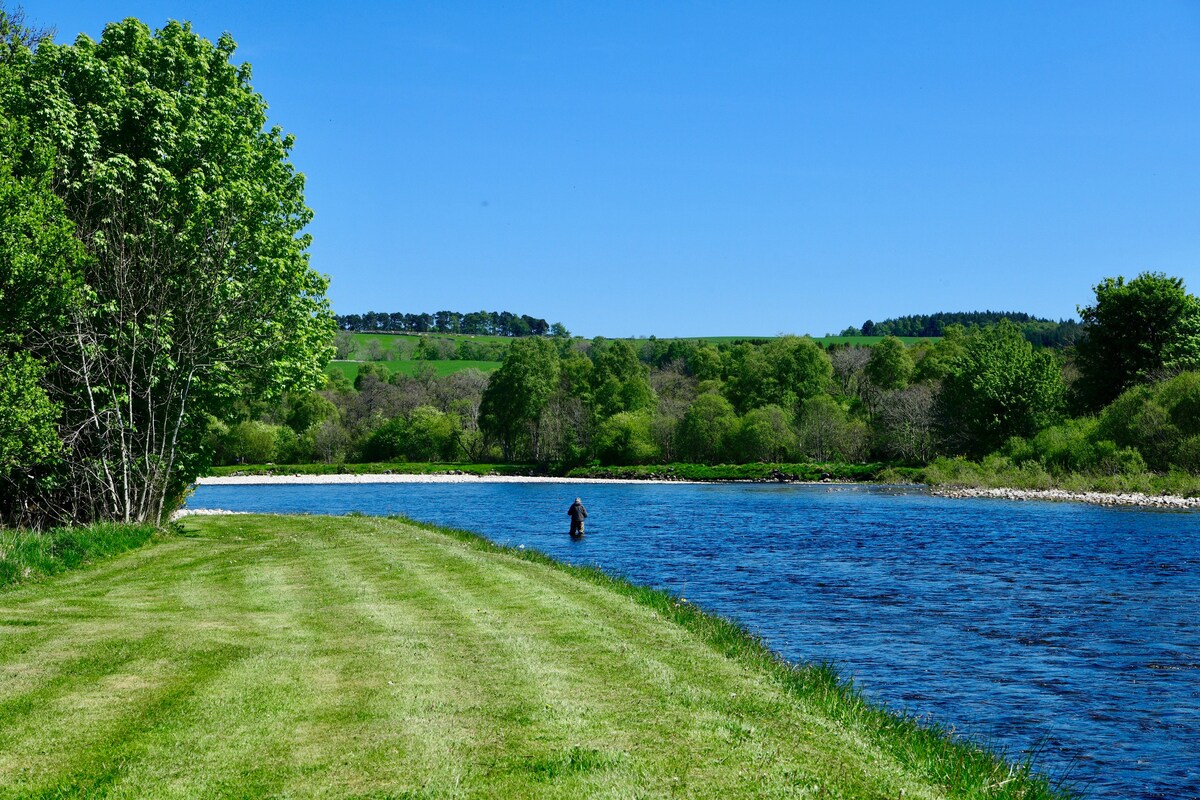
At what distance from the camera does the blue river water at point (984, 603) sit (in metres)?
14.0

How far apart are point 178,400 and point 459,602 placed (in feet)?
54.4

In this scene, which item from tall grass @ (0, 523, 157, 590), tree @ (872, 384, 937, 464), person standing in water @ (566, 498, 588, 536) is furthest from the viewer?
tree @ (872, 384, 937, 464)

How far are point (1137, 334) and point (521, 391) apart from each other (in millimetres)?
74507

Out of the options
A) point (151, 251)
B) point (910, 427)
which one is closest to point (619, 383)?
point (910, 427)

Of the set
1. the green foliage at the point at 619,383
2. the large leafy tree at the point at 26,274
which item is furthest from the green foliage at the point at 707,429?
Result: the large leafy tree at the point at 26,274

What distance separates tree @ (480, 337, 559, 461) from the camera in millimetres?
129250

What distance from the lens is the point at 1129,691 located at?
15828 mm

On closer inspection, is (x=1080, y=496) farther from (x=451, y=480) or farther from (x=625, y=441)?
(x=451, y=480)

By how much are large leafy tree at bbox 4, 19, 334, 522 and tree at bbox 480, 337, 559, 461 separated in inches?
3856

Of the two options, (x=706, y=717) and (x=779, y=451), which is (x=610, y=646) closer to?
(x=706, y=717)

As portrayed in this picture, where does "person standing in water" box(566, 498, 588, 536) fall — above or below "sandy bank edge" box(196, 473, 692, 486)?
above

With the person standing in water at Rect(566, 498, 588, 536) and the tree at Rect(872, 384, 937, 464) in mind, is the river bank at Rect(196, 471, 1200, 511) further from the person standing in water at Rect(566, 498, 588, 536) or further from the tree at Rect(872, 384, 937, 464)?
the person standing in water at Rect(566, 498, 588, 536)

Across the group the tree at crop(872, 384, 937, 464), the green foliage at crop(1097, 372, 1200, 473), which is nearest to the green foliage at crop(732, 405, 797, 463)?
the tree at crop(872, 384, 937, 464)

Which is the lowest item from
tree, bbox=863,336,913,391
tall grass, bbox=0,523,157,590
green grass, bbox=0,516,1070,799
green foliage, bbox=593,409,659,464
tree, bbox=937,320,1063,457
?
green grass, bbox=0,516,1070,799
